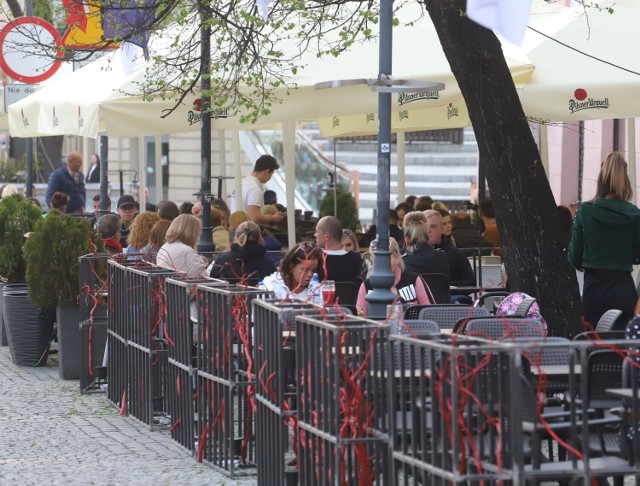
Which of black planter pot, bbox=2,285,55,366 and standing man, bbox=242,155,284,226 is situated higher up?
standing man, bbox=242,155,284,226

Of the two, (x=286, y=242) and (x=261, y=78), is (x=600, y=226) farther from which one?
(x=286, y=242)

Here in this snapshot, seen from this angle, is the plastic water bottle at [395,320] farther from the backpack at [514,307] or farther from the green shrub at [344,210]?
the green shrub at [344,210]

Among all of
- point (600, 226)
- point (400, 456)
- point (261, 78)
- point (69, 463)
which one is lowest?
point (69, 463)

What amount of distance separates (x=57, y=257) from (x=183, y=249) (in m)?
1.99

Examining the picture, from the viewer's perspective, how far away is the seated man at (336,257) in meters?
12.4

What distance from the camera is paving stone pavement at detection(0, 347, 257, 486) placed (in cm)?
909

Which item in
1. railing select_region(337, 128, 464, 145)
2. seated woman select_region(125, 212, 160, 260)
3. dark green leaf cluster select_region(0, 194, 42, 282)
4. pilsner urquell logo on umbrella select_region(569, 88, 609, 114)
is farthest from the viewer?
railing select_region(337, 128, 464, 145)

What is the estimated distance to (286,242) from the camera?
18719 mm

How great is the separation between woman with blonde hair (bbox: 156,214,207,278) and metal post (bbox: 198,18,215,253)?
4.38 feet

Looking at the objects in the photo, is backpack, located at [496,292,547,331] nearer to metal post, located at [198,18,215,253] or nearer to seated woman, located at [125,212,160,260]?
metal post, located at [198,18,215,253]

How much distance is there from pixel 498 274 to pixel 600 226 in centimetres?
487

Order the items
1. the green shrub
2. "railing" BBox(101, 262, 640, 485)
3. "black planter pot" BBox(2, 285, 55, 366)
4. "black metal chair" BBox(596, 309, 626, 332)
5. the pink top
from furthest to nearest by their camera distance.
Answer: the green shrub
"black planter pot" BBox(2, 285, 55, 366)
the pink top
"black metal chair" BBox(596, 309, 626, 332)
"railing" BBox(101, 262, 640, 485)

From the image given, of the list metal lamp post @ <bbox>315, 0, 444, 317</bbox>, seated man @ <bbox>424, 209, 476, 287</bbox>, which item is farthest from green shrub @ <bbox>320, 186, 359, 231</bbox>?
metal lamp post @ <bbox>315, 0, 444, 317</bbox>

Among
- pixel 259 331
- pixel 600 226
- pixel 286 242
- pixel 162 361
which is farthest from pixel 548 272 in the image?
pixel 286 242
